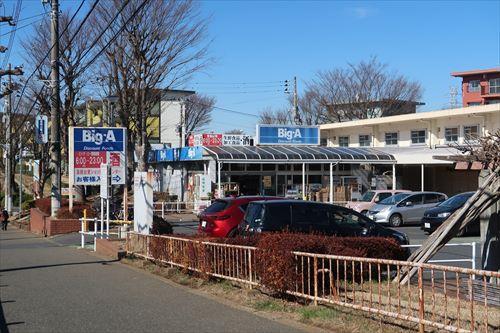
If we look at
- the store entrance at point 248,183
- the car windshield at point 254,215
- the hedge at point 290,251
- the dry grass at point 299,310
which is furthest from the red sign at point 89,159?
the store entrance at point 248,183

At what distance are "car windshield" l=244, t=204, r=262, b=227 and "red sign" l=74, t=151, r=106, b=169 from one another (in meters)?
10.3

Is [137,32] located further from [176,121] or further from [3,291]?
[176,121]

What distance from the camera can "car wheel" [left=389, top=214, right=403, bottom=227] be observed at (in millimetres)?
27906

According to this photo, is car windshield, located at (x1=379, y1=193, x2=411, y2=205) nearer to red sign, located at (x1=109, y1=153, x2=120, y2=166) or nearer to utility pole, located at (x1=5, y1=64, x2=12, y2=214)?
red sign, located at (x1=109, y1=153, x2=120, y2=166)

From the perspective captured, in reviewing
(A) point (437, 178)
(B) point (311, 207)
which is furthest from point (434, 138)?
(B) point (311, 207)

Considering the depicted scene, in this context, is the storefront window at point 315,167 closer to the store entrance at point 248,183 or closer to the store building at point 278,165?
the store building at point 278,165

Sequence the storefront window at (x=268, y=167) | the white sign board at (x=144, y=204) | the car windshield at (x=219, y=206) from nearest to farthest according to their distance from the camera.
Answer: the white sign board at (x=144, y=204) < the car windshield at (x=219, y=206) < the storefront window at (x=268, y=167)

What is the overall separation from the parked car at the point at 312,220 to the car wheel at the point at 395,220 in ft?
47.9

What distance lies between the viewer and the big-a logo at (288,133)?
4275 cm

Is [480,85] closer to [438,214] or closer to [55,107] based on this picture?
[438,214]

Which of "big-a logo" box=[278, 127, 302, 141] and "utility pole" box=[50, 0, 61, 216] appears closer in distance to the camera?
"utility pole" box=[50, 0, 61, 216]

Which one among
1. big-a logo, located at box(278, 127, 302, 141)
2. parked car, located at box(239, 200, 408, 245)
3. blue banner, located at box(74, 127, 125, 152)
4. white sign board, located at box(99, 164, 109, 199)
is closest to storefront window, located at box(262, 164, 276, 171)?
big-a logo, located at box(278, 127, 302, 141)

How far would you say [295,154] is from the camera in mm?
39125

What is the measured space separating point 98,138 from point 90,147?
463 mm
